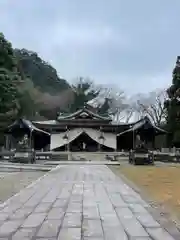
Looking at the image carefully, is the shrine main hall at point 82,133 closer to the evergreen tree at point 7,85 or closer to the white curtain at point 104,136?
the white curtain at point 104,136

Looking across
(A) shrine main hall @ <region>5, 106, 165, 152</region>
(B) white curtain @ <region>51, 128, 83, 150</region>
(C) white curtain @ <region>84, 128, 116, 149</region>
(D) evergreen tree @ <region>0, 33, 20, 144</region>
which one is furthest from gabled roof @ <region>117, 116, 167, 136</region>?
(D) evergreen tree @ <region>0, 33, 20, 144</region>

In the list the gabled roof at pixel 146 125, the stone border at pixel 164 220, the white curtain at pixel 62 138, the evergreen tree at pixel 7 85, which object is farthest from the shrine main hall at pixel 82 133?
the stone border at pixel 164 220

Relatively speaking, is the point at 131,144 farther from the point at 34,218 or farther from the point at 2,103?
the point at 34,218

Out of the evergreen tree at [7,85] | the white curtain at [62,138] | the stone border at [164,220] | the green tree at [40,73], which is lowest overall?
the stone border at [164,220]

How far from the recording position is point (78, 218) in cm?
488

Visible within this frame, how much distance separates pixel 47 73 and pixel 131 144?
980 inches

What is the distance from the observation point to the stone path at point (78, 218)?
3959 millimetres

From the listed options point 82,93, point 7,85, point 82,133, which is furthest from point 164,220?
point 82,93

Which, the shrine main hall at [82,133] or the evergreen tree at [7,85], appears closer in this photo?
the evergreen tree at [7,85]

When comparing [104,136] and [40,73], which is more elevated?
[40,73]

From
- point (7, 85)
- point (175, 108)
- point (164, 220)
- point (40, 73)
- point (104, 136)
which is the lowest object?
point (164, 220)

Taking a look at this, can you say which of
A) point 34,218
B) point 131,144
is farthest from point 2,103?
point 34,218

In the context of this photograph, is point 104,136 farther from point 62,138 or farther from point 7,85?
point 7,85

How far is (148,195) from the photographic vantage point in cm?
759
